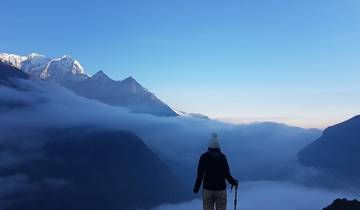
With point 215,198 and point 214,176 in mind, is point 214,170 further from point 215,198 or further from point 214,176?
point 215,198

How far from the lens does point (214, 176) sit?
17.8 m

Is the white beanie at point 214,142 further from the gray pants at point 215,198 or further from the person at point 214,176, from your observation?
the gray pants at point 215,198

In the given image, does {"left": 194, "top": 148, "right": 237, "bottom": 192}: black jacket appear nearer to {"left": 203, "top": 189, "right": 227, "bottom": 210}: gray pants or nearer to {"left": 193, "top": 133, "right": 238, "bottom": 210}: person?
{"left": 193, "top": 133, "right": 238, "bottom": 210}: person

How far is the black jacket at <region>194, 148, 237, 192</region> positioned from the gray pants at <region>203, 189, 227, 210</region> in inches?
5.3

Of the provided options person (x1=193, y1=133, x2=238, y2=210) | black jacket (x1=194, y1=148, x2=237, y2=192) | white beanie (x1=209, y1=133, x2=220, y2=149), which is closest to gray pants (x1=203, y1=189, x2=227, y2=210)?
person (x1=193, y1=133, x2=238, y2=210)

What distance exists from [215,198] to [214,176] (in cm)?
75

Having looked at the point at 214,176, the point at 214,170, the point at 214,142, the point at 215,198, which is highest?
the point at 214,142

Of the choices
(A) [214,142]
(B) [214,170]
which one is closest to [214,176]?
(B) [214,170]

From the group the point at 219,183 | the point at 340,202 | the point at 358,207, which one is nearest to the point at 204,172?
the point at 219,183

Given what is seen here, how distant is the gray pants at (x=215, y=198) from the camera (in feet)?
58.3

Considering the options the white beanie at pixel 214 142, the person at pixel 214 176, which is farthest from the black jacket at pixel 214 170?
the white beanie at pixel 214 142

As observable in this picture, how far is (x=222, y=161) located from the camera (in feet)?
58.2

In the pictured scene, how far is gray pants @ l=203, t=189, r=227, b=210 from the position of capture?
58.3 ft

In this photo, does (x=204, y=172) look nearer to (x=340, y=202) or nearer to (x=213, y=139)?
(x=213, y=139)
